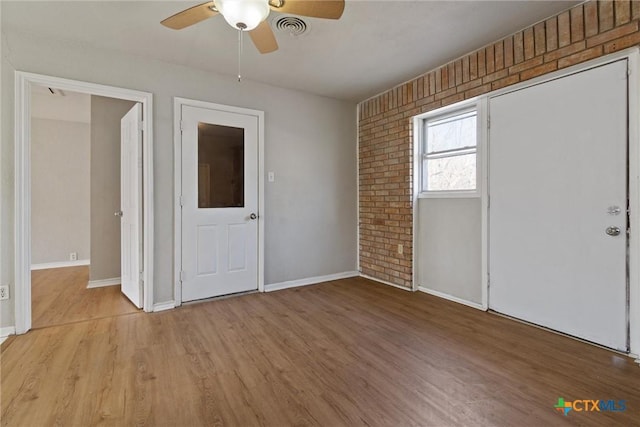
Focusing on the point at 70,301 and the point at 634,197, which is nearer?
the point at 634,197

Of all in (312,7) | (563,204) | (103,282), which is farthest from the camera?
(103,282)

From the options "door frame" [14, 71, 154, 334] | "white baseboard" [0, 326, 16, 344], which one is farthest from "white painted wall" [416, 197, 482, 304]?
"white baseboard" [0, 326, 16, 344]

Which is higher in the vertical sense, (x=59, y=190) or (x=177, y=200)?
(x=59, y=190)

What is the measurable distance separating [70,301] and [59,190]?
285 cm

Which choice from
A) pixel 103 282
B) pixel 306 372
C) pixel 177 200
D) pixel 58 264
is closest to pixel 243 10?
pixel 306 372

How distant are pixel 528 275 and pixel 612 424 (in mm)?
1343

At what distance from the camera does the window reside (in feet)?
10.7

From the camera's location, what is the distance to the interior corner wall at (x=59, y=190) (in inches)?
202

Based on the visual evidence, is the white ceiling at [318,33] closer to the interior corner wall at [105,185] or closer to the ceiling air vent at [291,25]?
the ceiling air vent at [291,25]

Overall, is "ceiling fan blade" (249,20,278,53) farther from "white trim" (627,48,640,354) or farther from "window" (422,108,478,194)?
"white trim" (627,48,640,354)

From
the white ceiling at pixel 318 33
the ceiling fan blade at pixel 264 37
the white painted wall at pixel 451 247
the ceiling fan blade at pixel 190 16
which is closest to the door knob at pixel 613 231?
the white painted wall at pixel 451 247

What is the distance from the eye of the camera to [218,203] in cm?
350

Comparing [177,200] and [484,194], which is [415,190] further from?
[177,200]

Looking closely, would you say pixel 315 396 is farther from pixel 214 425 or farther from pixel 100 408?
pixel 100 408
